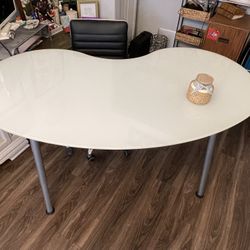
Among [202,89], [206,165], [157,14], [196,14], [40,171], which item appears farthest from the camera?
Result: [157,14]

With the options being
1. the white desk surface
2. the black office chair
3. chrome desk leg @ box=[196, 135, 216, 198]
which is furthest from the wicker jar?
the black office chair

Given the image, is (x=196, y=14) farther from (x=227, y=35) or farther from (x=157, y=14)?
(x=157, y=14)

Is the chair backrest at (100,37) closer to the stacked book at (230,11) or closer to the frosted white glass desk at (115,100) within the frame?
the frosted white glass desk at (115,100)

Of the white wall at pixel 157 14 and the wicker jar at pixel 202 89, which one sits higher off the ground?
the wicker jar at pixel 202 89

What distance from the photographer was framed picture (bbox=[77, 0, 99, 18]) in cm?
239

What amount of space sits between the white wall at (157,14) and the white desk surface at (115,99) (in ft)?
4.81

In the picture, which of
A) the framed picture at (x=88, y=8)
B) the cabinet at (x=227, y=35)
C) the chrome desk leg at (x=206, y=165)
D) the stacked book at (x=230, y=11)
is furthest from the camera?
the framed picture at (x=88, y=8)

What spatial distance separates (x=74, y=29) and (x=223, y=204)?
177cm

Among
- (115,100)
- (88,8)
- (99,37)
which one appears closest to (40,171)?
(115,100)

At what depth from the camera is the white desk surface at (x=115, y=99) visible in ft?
3.60

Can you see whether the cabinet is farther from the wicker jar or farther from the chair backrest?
the wicker jar

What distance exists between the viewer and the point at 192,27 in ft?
9.04

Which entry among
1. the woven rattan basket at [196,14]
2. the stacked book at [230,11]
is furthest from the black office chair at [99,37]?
the stacked book at [230,11]

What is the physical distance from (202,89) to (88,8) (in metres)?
1.79
